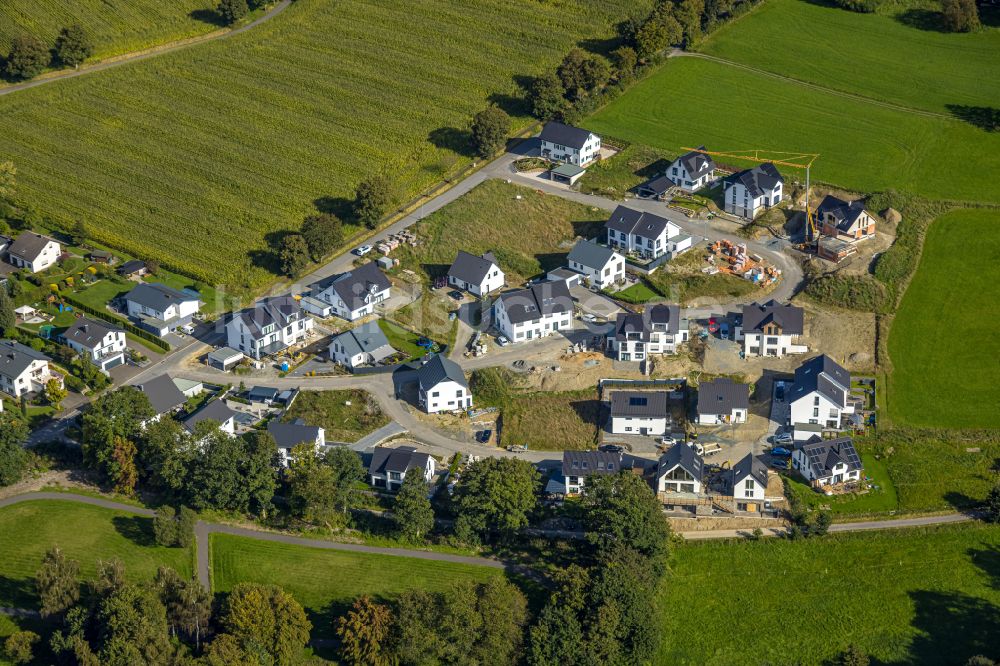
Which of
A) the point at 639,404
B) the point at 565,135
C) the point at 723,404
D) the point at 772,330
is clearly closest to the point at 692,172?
the point at 565,135

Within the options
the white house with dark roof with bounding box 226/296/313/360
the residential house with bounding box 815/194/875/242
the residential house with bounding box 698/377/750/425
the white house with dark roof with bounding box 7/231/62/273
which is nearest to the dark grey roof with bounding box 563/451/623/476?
the residential house with bounding box 698/377/750/425

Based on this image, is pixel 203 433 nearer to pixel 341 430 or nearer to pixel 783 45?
pixel 341 430

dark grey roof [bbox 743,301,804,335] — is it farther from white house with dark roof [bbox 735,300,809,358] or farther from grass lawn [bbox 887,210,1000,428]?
grass lawn [bbox 887,210,1000,428]

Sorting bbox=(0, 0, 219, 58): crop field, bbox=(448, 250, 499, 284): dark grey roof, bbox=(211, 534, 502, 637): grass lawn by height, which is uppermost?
bbox=(0, 0, 219, 58): crop field

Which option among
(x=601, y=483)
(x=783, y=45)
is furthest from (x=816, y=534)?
(x=783, y=45)

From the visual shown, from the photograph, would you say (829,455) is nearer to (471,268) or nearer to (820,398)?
(820,398)

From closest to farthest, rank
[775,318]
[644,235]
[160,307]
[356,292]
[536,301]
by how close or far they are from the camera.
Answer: [775,318] < [536,301] < [160,307] < [356,292] < [644,235]

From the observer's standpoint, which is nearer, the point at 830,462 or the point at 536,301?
the point at 830,462
